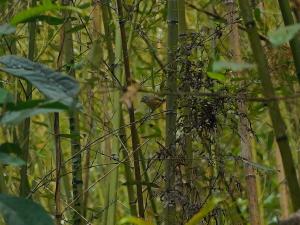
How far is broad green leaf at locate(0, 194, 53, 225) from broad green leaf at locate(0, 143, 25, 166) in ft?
0.15

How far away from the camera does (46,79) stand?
2.44 ft

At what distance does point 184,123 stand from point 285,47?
344mm

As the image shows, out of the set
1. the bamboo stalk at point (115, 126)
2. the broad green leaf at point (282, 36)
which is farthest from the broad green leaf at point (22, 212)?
the bamboo stalk at point (115, 126)

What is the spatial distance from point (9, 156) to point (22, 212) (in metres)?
0.06

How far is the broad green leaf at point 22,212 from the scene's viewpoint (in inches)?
28.5

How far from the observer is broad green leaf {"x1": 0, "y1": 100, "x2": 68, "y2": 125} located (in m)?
0.67

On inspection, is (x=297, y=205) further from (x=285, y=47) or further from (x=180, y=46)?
(x=285, y=47)

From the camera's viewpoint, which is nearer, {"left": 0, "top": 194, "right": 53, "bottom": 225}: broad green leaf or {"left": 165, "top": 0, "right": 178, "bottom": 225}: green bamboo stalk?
{"left": 0, "top": 194, "right": 53, "bottom": 225}: broad green leaf

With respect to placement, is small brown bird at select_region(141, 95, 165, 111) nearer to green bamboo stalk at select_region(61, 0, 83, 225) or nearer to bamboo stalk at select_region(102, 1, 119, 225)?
bamboo stalk at select_region(102, 1, 119, 225)

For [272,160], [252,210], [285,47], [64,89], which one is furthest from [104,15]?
[272,160]

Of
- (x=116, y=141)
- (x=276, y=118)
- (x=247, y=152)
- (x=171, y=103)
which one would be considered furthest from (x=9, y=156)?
(x=247, y=152)

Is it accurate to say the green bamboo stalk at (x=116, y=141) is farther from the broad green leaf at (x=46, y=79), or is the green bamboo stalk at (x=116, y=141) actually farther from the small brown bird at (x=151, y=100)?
the broad green leaf at (x=46, y=79)

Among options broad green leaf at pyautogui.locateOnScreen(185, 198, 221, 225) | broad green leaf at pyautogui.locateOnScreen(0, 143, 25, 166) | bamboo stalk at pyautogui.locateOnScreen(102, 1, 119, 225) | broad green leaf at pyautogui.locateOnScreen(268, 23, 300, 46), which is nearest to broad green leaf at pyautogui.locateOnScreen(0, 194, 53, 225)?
broad green leaf at pyautogui.locateOnScreen(0, 143, 25, 166)

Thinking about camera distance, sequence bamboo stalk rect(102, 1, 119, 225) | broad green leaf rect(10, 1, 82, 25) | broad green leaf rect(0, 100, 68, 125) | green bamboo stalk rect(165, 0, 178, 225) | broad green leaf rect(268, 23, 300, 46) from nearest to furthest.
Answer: broad green leaf rect(268, 23, 300, 46)
broad green leaf rect(0, 100, 68, 125)
broad green leaf rect(10, 1, 82, 25)
green bamboo stalk rect(165, 0, 178, 225)
bamboo stalk rect(102, 1, 119, 225)
